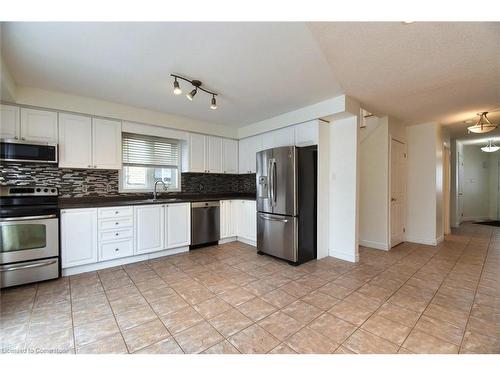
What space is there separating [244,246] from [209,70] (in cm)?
293

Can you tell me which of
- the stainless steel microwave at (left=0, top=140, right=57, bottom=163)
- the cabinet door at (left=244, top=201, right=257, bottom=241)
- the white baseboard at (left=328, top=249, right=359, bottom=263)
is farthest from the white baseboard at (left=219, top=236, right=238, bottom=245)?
the stainless steel microwave at (left=0, top=140, right=57, bottom=163)

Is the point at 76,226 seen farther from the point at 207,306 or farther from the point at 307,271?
the point at 307,271

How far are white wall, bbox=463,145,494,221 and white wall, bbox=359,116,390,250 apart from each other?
5224 mm

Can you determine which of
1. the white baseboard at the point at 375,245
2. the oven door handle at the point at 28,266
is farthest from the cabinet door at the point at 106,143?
the white baseboard at the point at 375,245

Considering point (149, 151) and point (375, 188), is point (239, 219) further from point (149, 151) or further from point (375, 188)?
point (375, 188)

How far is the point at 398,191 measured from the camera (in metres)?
4.14

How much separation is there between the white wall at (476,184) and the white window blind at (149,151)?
338 inches

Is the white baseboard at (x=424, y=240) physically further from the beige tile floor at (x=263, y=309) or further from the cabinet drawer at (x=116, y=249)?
the cabinet drawer at (x=116, y=249)

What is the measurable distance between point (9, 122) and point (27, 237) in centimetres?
143

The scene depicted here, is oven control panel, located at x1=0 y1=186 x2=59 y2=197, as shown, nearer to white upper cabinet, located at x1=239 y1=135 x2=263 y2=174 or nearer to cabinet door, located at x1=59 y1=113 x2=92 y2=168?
cabinet door, located at x1=59 y1=113 x2=92 y2=168

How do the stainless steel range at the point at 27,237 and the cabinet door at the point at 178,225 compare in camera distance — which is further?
the cabinet door at the point at 178,225

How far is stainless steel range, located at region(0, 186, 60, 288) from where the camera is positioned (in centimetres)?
236

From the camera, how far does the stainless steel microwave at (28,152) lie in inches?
100

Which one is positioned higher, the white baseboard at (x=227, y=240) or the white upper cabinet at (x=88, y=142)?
the white upper cabinet at (x=88, y=142)
